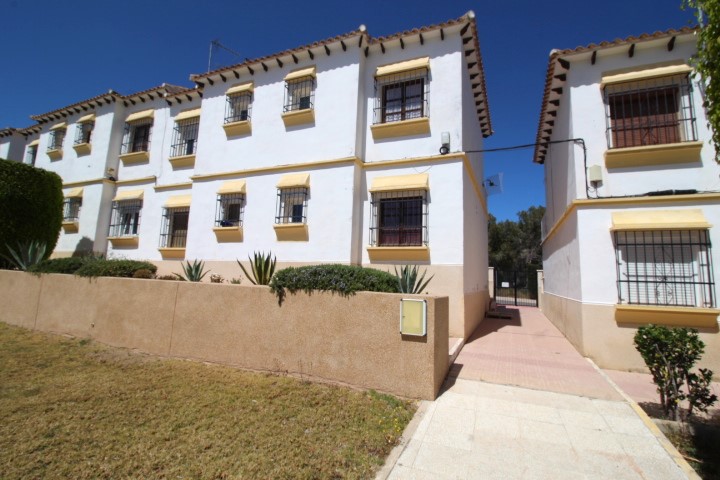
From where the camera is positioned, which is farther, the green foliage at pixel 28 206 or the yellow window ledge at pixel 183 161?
the yellow window ledge at pixel 183 161

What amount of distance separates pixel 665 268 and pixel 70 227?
20707 millimetres

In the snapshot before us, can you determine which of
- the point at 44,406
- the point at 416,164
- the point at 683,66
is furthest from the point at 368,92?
the point at 44,406

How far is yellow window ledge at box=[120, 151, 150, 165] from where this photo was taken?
14352 mm

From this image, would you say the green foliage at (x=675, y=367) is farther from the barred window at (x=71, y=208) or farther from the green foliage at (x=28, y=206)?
the barred window at (x=71, y=208)

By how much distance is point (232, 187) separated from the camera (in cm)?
1124

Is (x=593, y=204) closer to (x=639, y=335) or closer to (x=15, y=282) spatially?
(x=639, y=335)

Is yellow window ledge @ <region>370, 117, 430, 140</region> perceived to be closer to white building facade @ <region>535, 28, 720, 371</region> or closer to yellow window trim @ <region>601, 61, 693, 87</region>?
white building facade @ <region>535, 28, 720, 371</region>

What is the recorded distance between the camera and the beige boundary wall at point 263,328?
202 inches

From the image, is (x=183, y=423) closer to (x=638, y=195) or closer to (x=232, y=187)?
(x=232, y=187)

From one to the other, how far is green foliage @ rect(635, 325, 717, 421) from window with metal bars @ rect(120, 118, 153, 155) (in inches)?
698

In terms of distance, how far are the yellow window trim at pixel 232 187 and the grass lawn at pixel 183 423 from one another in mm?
6254

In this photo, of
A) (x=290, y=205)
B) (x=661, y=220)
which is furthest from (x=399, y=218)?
(x=661, y=220)

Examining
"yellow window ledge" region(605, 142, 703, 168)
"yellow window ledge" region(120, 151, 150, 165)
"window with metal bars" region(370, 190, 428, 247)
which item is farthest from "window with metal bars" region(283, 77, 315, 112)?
"yellow window ledge" region(605, 142, 703, 168)

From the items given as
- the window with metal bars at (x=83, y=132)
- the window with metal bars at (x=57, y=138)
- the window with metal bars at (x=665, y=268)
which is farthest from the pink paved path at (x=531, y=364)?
the window with metal bars at (x=57, y=138)
